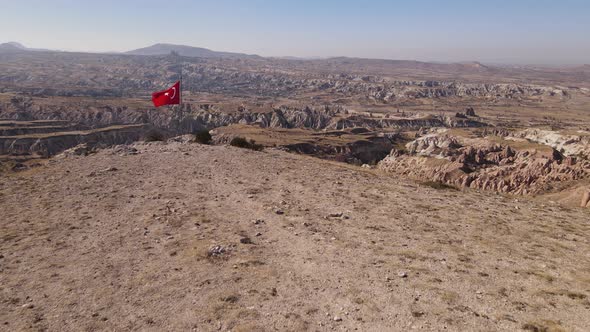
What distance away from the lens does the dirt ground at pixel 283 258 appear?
9.65m

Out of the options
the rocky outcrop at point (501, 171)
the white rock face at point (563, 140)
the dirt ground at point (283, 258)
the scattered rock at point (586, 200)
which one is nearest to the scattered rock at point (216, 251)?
the dirt ground at point (283, 258)

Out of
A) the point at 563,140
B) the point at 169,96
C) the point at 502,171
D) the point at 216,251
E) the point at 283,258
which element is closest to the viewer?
the point at 283,258

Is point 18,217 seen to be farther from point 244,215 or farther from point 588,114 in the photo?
point 588,114

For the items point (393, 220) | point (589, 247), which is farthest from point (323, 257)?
point (589, 247)

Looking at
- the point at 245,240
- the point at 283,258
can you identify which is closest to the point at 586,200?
the point at 283,258

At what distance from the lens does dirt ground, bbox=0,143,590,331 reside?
9.65m

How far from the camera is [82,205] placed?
18844mm

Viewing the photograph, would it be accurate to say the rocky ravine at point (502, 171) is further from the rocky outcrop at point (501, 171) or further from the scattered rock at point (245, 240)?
the scattered rock at point (245, 240)

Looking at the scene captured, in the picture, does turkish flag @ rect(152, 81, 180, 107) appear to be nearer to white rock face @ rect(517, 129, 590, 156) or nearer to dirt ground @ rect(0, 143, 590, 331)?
dirt ground @ rect(0, 143, 590, 331)

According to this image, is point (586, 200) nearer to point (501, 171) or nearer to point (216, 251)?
point (216, 251)

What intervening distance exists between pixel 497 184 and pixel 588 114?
616 ft

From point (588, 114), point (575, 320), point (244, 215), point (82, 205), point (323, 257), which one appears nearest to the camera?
point (575, 320)

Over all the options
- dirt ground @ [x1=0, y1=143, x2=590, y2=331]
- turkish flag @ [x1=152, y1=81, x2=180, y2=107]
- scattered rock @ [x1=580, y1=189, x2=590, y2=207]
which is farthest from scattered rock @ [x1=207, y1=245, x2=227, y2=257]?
turkish flag @ [x1=152, y1=81, x2=180, y2=107]

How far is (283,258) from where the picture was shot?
508 inches
